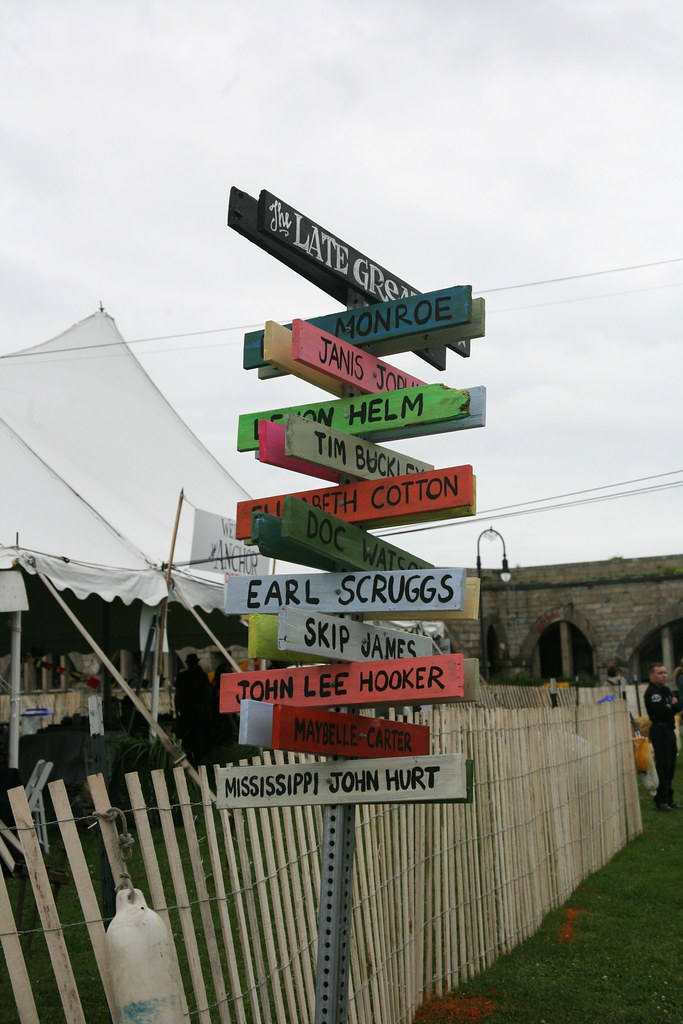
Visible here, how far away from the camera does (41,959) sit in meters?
5.37

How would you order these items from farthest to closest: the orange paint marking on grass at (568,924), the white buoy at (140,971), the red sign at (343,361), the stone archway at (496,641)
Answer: the stone archway at (496,641) < the orange paint marking on grass at (568,924) < the red sign at (343,361) < the white buoy at (140,971)

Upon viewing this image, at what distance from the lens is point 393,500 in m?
3.23

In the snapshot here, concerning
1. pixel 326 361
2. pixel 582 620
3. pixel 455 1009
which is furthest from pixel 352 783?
pixel 582 620

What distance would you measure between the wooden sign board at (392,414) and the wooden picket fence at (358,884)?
3.86ft

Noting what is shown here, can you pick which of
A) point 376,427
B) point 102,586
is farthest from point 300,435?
point 102,586

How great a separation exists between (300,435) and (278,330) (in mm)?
354

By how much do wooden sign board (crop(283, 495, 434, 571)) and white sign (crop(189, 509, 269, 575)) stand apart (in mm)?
6060

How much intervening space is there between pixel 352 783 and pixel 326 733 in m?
0.16

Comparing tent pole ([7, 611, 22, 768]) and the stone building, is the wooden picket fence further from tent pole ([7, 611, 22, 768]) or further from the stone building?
the stone building

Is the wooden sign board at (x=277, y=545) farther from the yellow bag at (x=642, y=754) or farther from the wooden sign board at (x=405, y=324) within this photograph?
the yellow bag at (x=642, y=754)

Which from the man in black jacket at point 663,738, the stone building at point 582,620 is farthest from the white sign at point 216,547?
the stone building at point 582,620

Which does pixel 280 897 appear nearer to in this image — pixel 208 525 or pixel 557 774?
pixel 557 774

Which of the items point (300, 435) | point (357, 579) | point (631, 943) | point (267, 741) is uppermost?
point (300, 435)

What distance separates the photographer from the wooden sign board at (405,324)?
328 cm
